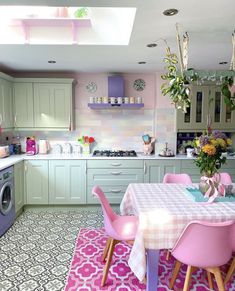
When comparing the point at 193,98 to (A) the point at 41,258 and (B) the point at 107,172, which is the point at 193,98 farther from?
(A) the point at 41,258

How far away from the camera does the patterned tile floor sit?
2.27 meters

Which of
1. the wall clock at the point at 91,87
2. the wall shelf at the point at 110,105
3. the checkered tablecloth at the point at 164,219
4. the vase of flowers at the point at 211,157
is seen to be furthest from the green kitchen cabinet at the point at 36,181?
the vase of flowers at the point at 211,157

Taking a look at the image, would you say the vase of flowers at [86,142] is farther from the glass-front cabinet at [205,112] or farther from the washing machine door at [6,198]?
the glass-front cabinet at [205,112]

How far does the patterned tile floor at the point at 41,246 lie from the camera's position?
2273mm

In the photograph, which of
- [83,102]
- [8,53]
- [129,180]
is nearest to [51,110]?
[83,102]

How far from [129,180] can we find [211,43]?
228 cm

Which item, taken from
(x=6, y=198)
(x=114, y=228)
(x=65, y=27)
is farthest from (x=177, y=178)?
(x=6, y=198)

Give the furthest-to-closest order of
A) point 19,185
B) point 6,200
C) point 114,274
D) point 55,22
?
point 19,185, point 6,200, point 55,22, point 114,274

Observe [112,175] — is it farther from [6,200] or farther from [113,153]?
[6,200]

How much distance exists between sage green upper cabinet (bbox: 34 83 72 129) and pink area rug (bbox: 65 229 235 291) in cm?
207

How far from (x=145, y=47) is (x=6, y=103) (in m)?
2.34

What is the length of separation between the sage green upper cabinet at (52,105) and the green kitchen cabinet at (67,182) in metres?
0.68

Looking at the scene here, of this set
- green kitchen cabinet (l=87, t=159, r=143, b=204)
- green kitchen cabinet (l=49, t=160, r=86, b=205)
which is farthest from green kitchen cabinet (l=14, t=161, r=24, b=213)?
green kitchen cabinet (l=87, t=159, r=143, b=204)

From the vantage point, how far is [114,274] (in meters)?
2.35
